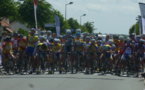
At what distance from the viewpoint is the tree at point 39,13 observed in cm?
6066

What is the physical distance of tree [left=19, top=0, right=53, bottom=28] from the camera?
60656mm

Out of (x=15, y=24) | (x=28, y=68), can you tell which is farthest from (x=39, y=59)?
(x=15, y=24)

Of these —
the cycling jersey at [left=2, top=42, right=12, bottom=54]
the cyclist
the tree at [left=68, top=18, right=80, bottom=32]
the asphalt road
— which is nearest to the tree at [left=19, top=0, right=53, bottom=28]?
the cyclist

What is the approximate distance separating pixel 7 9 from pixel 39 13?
8417mm

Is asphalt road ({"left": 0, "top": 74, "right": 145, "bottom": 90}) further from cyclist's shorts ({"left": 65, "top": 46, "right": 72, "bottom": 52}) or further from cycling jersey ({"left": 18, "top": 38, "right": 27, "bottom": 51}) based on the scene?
cyclist's shorts ({"left": 65, "top": 46, "right": 72, "bottom": 52})

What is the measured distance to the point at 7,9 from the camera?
53.2 metres

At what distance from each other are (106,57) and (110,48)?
1.71ft

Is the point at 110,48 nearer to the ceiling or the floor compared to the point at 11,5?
nearer to the floor

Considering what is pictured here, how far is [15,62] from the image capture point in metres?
21.1

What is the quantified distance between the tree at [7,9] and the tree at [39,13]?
6.61 metres

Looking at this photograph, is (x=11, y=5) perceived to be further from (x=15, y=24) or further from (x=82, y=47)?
(x=15, y=24)

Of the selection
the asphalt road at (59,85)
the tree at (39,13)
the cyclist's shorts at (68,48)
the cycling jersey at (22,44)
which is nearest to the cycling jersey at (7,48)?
the cycling jersey at (22,44)

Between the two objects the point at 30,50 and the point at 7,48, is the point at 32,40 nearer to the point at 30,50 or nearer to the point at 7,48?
the point at 30,50

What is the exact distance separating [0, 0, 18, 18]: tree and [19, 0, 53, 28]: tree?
6.61 metres
